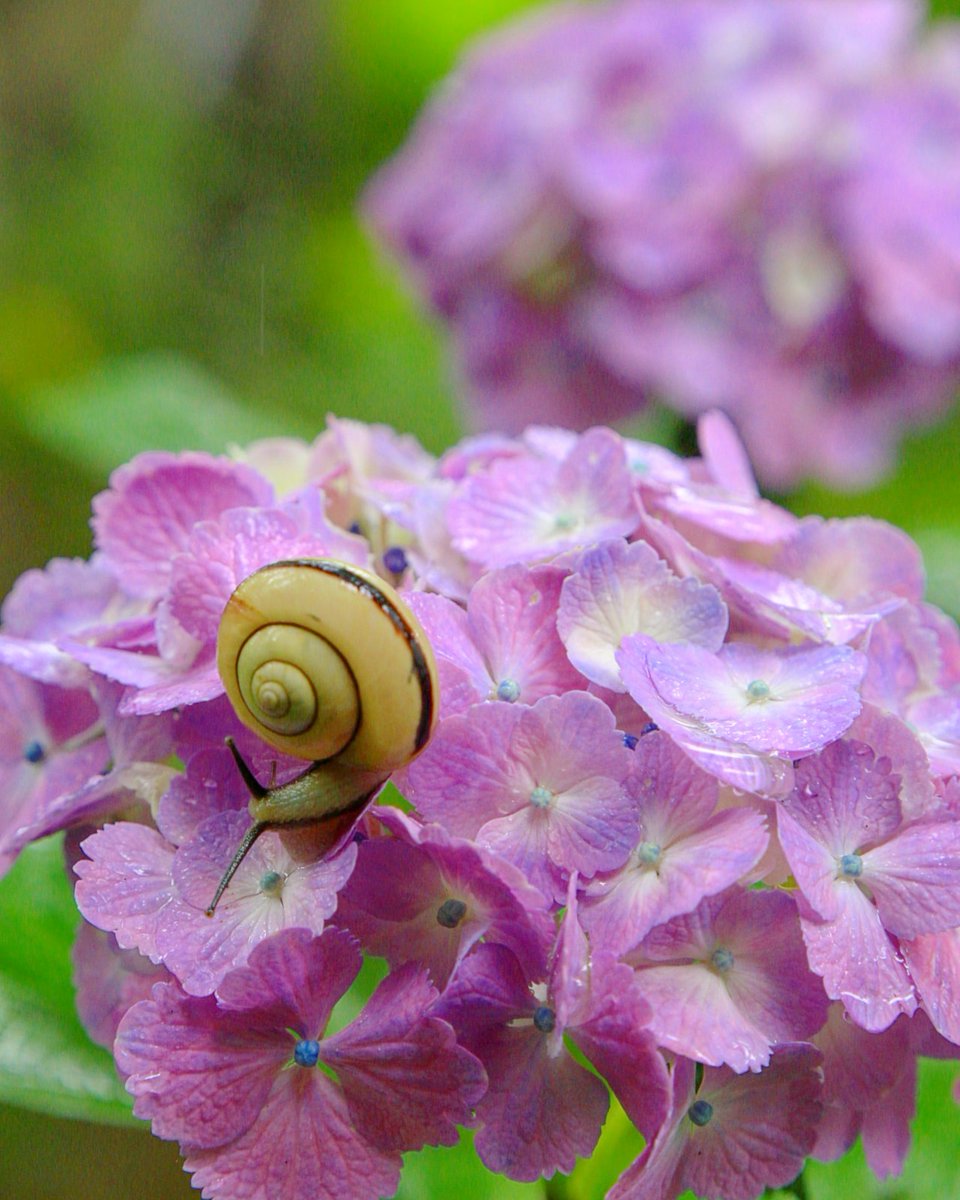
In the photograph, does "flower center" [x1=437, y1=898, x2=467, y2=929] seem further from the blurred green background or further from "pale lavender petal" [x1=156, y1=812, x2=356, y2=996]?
the blurred green background

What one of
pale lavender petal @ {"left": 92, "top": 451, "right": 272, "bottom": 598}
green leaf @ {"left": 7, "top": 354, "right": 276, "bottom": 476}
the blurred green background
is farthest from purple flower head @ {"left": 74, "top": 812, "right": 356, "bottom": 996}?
the blurred green background

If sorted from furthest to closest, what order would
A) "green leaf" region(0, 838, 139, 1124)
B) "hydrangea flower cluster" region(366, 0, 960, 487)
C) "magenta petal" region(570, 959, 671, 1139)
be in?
"hydrangea flower cluster" region(366, 0, 960, 487), "green leaf" region(0, 838, 139, 1124), "magenta petal" region(570, 959, 671, 1139)

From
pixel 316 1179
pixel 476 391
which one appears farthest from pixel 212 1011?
pixel 476 391

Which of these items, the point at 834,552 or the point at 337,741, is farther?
the point at 834,552

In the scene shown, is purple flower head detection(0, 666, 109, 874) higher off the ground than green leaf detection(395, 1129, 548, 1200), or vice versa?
purple flower head detection(0, 666, 109, 874)

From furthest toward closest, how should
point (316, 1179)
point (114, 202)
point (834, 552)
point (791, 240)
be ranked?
point (114, 202)
point (791, 240)
point (834, 552)
point (316, 1179)

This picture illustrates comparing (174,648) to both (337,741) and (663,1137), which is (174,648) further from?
(663,1137)

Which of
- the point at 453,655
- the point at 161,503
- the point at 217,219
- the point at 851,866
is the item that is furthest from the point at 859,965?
the point at 217,219
